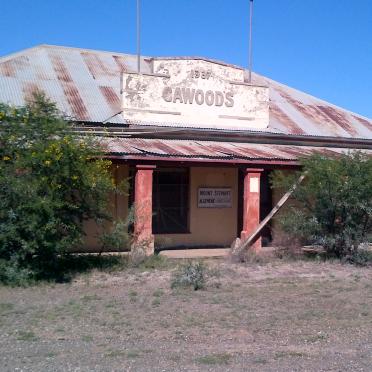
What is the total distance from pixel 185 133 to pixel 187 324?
807cm

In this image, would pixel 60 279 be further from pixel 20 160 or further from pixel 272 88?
pixel 272 88

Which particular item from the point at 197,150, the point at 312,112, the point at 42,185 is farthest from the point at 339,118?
the point at 42,185

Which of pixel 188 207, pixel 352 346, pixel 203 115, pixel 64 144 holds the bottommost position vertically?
pixel 352 346

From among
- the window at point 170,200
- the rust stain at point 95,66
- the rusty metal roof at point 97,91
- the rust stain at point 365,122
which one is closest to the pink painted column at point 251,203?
the window at point 170,200

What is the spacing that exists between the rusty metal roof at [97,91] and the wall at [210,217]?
1.89 m

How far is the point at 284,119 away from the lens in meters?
17.1

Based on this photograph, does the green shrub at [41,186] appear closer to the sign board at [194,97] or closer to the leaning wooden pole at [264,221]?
the sign board at [194,97]

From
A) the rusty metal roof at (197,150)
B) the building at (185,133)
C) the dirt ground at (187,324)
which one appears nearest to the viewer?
the dirt ground at (187,324)

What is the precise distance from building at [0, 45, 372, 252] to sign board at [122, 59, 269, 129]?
0.08ft

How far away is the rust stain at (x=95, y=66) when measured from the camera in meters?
16.9

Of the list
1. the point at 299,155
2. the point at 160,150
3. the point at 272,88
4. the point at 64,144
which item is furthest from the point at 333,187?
the point at 272,88

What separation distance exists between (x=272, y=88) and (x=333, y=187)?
8.32 meters

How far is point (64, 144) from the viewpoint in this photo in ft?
31.8

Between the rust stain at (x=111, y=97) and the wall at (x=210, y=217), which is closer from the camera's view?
the rust stain at (x=111, y=97)
